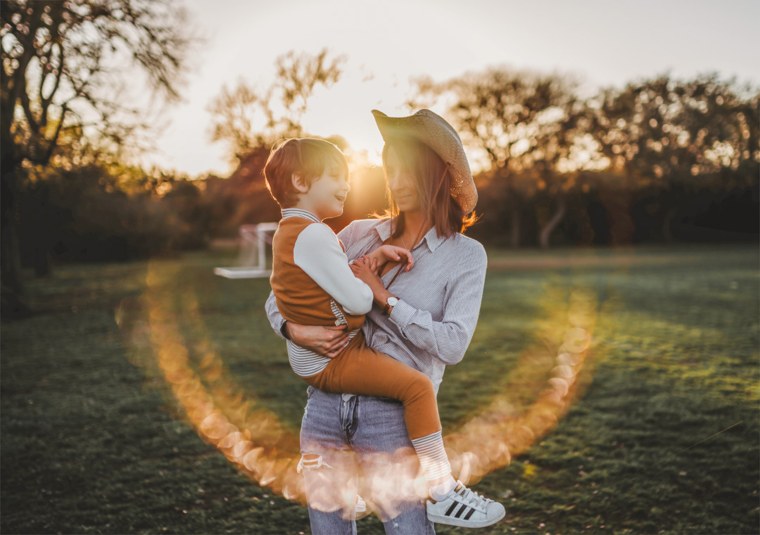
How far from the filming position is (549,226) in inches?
1644

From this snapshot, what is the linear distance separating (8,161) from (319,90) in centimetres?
855

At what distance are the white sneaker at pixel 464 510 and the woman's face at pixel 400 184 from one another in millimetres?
897

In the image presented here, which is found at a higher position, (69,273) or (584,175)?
(584,175)

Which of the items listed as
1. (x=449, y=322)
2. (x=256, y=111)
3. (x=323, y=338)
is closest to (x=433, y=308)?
(x=449, y=322)

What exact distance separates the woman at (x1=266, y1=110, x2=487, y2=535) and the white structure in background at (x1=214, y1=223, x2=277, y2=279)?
59.8ft

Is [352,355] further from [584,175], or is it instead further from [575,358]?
[584,175]

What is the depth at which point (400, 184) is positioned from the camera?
2.03 meters

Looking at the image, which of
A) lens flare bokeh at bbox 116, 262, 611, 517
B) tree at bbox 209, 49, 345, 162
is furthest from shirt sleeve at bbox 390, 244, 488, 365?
tree at bbox 209, 49, 345, 162

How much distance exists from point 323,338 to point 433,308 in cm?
36

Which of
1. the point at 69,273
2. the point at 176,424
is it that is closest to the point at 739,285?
the point at 176,424

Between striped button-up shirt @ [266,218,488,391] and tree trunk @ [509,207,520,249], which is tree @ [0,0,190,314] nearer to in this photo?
striped button-up shirt @ [266,218,488,391]

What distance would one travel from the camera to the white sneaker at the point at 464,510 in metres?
1.89

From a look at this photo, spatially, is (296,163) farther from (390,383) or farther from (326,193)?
(390,383)

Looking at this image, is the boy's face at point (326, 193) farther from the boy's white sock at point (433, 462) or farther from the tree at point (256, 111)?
the tree at point (256, 111)
